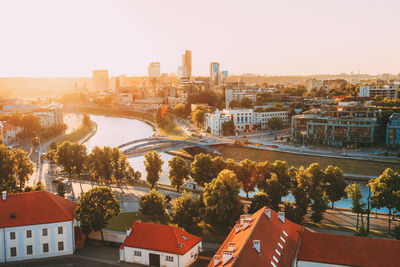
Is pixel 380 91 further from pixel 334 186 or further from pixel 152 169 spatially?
pixel 152 169

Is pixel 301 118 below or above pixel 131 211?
above

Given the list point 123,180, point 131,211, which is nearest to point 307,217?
point 131,211

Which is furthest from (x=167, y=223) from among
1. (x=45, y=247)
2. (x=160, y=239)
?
(x=45, y=247)

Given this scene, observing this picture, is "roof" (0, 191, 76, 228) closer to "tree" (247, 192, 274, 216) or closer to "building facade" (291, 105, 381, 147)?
"tree" (247, 192, 274, 216)

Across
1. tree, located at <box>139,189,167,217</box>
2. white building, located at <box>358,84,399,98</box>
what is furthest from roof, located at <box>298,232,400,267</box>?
white building, located at <box>358,84,399,98</box>

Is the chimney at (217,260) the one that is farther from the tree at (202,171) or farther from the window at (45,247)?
the tree at (202,171)

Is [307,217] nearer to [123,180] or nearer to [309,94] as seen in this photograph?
[123,180]

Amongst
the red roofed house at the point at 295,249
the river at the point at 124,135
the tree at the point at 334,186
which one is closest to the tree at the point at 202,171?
the river at the point at 124,135
